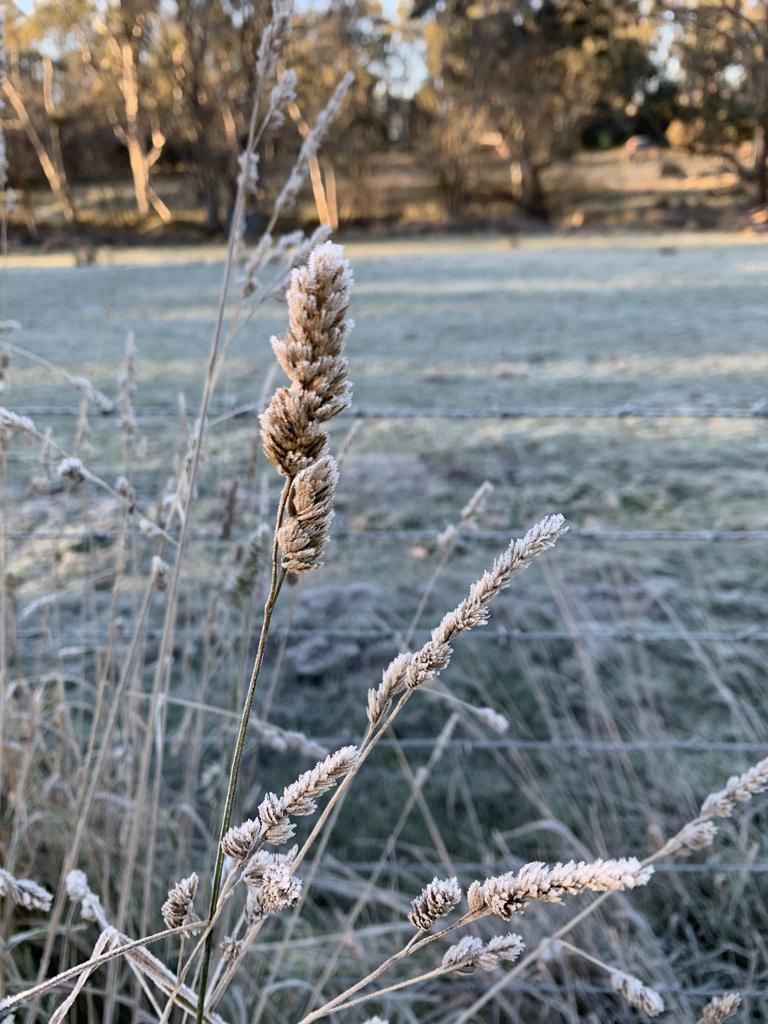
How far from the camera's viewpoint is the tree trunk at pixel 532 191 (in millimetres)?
18828

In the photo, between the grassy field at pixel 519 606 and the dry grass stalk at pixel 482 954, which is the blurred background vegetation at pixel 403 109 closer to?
the grassy field at pixel 519 606

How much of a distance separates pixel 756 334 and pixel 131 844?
632cm

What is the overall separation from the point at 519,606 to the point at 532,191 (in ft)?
59.7

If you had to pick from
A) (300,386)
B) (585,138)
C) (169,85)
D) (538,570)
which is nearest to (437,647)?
(300,386)

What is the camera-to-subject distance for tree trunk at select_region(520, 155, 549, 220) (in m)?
18.8

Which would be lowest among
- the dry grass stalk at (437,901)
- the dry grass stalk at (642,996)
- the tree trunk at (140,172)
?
the dry grass stalk at (642,996)

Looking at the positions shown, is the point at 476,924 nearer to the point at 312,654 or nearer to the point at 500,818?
the point at 500,818

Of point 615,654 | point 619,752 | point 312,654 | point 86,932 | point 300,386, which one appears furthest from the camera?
point 312,654

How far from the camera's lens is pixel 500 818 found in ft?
5.60

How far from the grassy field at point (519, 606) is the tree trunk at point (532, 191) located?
13.1m

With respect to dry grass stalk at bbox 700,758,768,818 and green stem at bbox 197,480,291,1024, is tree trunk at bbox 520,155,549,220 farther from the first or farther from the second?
green stem at bbox 197,480,291,1024

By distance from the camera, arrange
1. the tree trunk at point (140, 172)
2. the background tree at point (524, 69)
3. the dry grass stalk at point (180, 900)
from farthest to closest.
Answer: the tree trunk at point (140, 172) → the background tree at point (524, 69) → the dry grass stalk at point (180, 900)

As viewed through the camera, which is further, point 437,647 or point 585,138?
point 585,138

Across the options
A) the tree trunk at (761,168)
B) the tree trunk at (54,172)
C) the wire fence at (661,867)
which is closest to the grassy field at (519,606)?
the wire fence at (661,867)
